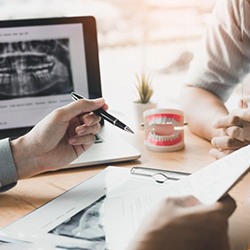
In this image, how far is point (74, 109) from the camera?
102 centimetres

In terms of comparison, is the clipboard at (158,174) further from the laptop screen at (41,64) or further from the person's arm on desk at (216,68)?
the laptop screen at (41,64)

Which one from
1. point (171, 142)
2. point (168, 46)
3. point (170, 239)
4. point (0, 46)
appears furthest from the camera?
point (168, 46)

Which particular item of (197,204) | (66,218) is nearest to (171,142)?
(66,218)

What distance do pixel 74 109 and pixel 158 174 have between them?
0.73ft

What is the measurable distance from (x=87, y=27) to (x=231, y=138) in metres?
0.56

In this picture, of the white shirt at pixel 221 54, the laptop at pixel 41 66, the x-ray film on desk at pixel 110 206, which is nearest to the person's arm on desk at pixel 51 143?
the x-ray film on desk at pixel 110 206

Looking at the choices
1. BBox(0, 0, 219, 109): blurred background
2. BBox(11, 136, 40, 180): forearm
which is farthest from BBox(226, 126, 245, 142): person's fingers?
BBox(0, 0, 219, 109): blurred background

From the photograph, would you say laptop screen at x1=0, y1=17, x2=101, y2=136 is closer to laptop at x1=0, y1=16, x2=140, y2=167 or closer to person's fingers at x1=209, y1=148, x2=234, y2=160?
laptop at x1=0, y1=16, x2=140, y2=167

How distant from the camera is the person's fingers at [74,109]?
40.2 inches

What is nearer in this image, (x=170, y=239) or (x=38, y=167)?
(x=170, y=239)

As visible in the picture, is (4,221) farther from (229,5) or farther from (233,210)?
(229,5)

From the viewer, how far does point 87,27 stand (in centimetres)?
137

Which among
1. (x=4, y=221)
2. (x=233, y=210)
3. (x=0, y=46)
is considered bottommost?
(x=4, y=221)

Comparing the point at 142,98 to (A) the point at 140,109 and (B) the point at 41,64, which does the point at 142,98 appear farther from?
(B) the point at 41,64
